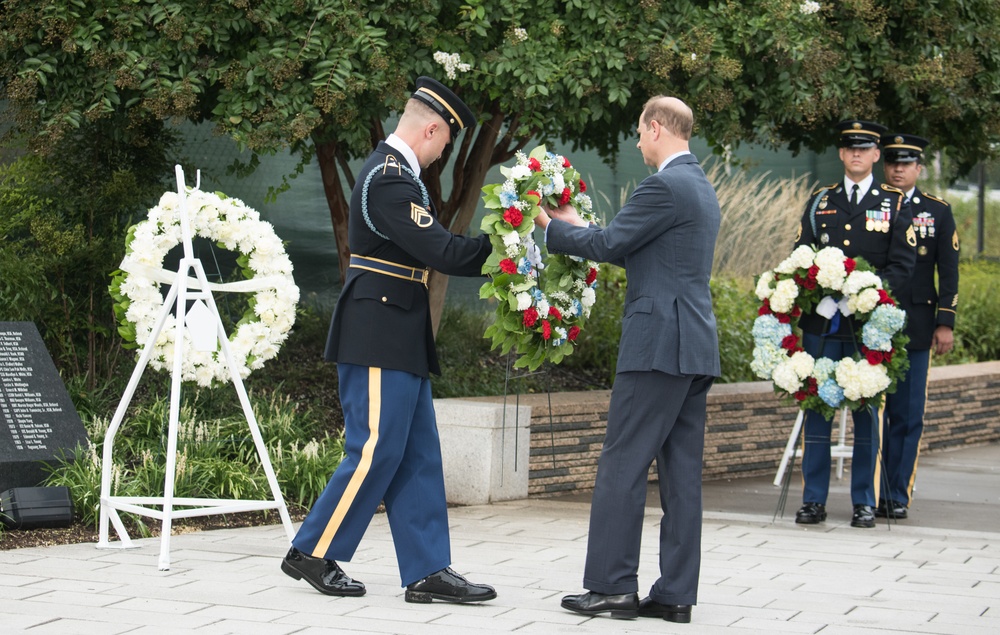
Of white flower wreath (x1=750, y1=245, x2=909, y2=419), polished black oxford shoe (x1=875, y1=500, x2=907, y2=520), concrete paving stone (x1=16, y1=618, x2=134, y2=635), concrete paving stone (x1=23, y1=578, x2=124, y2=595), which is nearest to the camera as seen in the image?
concrete paving stone (x1=16, y1=618, x2=134, y2=635)

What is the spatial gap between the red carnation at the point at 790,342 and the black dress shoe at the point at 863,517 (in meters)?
0.99

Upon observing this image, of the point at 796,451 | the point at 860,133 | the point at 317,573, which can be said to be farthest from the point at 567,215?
the point at 796,451

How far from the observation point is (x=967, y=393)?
468 inches

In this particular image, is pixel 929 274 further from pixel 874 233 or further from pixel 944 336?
pixel 874 233

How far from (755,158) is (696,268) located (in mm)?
11541

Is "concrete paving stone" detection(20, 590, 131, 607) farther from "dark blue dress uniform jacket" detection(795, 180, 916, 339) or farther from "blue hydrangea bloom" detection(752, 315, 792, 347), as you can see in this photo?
"dark blue dress uniform jacket" detection(795, 180, 916, 339)

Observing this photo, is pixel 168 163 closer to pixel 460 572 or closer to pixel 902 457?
pixel 460 572

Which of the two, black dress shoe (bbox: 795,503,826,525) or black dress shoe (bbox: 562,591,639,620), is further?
black dress shoe (bbox: 795,503,826,525)

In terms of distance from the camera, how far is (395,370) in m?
5.00

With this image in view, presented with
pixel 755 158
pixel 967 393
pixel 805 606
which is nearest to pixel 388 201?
pixel 805 606

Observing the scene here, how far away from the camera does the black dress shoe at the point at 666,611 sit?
191 inches

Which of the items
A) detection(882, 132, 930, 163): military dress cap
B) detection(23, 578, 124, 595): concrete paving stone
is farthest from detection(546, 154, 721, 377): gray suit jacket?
detection(882, 132, 930, 163): military dress cap

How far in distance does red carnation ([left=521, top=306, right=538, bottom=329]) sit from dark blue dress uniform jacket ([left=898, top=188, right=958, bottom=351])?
3.51m

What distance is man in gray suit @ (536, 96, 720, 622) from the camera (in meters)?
4.83
